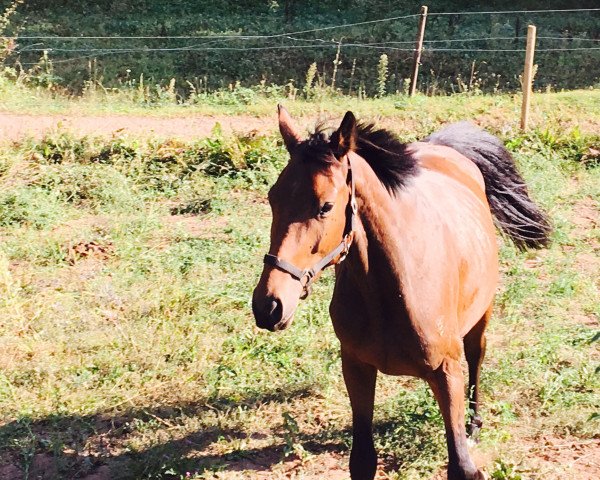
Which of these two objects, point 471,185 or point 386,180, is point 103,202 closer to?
point 471,185

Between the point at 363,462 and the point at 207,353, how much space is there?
5.73 ft

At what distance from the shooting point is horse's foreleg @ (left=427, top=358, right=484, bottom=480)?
3.34 meters

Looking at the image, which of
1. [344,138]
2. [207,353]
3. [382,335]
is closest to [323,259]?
[344,138]

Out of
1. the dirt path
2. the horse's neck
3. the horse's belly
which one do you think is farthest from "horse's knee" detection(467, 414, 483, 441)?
the dirt path

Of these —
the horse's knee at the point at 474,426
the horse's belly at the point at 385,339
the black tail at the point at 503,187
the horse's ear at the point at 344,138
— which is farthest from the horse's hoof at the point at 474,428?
the horse's ear at the point at 344,138

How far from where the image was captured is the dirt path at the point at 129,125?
9.55 meters

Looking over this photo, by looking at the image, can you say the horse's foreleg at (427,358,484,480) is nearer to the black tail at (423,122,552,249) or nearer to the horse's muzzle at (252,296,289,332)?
the horse's muzzle at (252,296,289,332)

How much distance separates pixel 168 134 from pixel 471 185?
6.21 m

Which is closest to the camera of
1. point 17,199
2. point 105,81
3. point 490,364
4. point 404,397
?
point 404,397

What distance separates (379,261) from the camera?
312 centimetres

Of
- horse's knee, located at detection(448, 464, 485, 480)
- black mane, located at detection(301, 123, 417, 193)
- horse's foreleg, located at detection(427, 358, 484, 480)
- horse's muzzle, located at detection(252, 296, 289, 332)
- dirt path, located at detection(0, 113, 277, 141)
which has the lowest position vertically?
horse's knee, located at detection(448, 464, 485, 480)

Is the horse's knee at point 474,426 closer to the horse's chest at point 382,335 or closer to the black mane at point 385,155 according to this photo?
the horse's chest at point 382,335

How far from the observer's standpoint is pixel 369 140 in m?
3.15

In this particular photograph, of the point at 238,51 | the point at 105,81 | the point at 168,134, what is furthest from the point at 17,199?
the point at 238,51
